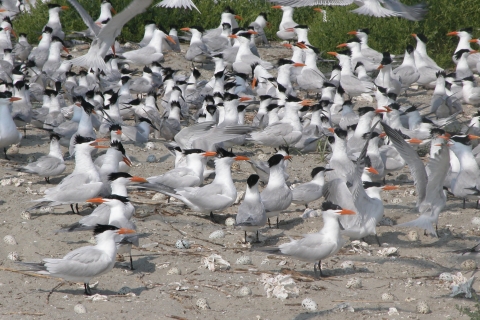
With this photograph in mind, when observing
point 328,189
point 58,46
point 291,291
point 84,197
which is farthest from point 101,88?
point 291,291

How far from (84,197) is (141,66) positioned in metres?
7.45

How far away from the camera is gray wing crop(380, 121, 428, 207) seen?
676 cm

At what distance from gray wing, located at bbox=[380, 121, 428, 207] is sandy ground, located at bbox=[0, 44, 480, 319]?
57 cm

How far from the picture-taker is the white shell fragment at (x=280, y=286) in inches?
223

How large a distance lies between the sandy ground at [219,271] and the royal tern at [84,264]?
6.8 inches

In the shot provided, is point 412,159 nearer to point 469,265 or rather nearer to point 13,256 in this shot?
point 469,265

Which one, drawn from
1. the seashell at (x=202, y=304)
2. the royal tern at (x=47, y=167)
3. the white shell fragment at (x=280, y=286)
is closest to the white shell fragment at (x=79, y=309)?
the seashell at (x=202, y=304)

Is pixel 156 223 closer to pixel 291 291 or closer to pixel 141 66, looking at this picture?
pixel 291 291

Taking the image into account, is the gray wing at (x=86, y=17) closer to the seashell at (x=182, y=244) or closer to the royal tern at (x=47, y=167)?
the royal tern at (x=47, y=167)

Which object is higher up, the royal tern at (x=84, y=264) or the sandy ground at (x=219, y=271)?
the royal tern at (x=84, y=264)

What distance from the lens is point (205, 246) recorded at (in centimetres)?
677

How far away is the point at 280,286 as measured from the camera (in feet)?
18.8

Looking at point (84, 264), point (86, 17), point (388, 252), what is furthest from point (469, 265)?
point (86, 17)

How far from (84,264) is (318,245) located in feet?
6.14
